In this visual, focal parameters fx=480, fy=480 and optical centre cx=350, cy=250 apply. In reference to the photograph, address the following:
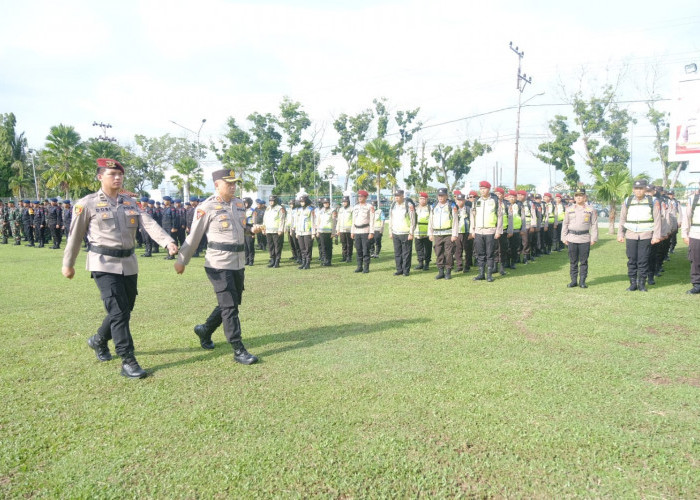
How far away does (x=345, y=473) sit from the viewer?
9.35ft

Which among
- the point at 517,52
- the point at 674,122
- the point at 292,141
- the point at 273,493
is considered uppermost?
the point at 517,52

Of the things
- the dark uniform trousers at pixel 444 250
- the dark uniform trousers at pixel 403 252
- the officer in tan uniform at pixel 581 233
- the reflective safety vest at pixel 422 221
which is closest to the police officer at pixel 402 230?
the dark uniform trousers at pixel 403 252

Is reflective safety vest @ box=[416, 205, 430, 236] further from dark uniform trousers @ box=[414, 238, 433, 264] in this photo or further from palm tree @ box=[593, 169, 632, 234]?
palm tree @ box=[593, 169, 632, 234]

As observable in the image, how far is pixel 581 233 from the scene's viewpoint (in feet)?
28.3

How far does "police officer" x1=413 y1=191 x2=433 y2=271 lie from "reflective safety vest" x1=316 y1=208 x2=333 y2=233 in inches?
97.9

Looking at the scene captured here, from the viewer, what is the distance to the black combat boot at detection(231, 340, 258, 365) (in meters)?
4.72

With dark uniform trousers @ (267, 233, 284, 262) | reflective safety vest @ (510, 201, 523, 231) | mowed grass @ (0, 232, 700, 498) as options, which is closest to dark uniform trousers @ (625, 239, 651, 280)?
mowed grass @ (0, 232, 700, 498)

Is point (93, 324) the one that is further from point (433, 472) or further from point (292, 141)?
point (292, 141)

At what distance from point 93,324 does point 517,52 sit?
2901cm

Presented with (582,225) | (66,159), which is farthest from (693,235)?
(66,159)

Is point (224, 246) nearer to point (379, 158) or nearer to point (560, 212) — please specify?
point (560, 212)

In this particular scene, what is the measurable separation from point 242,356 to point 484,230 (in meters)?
6.42

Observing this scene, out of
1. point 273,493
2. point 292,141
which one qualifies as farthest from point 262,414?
point 292,141

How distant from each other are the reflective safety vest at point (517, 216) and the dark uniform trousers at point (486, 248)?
273cm
